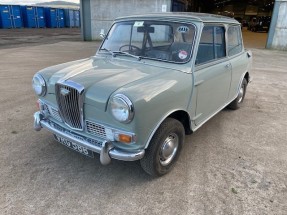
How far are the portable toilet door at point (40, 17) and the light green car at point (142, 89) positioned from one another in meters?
30.4

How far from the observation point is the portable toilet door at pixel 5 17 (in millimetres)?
26547

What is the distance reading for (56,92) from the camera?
2756 millimetres

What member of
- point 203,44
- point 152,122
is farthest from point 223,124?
point 152,122

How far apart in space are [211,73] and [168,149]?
1.22m

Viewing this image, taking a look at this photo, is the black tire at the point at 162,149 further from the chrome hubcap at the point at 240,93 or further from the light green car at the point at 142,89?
the chrome hubcap at the point at 240,93

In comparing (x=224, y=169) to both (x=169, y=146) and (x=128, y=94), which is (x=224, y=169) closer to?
(x=169, y=146)

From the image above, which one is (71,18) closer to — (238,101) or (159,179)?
(238,101)

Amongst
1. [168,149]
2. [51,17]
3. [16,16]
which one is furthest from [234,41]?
[51,17]

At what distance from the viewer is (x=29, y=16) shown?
29.3m

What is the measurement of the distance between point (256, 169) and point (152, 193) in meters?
1.38

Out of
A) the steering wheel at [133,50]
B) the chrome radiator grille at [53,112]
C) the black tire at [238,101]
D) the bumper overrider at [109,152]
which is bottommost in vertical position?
the black tire at [238,101]

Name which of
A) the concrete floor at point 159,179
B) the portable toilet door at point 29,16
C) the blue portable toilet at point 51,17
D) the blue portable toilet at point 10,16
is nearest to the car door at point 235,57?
the concrete floor at point 159,179

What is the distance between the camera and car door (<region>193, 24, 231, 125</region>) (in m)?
3.19

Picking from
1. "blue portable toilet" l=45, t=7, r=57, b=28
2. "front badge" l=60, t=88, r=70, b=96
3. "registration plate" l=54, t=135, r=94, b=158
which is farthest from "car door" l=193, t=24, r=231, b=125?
"blue portable toilet" l=45, t=7, r=57, b=28
